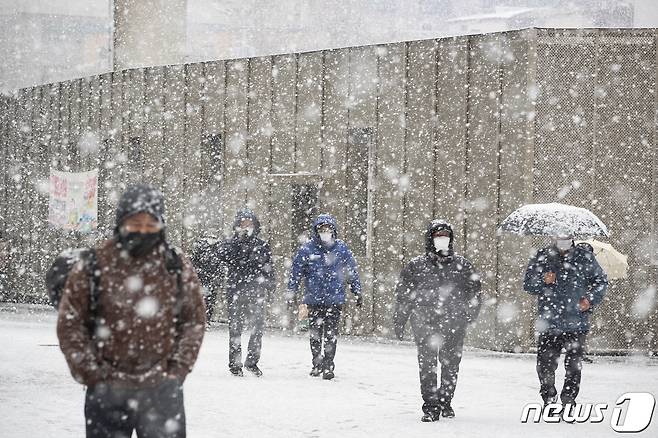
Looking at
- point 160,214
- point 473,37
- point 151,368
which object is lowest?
point 151,368

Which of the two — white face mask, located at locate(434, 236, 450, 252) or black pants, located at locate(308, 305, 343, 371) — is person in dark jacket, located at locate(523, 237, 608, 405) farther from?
black pants, located at locate(308, 305, 343, 371)

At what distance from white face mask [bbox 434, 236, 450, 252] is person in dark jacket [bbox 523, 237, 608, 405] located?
90cm

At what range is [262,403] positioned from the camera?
400 inches

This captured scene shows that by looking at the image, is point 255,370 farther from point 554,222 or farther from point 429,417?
point 554,222

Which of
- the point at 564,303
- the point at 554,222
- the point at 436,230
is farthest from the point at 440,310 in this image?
the point at 554,222

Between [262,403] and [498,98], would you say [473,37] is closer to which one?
[498,98]

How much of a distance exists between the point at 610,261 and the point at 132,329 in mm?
11012

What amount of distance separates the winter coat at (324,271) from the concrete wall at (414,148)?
437cm

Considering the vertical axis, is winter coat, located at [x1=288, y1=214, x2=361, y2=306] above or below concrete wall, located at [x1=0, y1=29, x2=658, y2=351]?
below

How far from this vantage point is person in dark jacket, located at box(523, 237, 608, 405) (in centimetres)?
946

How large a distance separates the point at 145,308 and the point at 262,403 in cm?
543

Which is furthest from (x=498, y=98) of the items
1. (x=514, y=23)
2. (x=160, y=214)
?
(x=514, y=23)

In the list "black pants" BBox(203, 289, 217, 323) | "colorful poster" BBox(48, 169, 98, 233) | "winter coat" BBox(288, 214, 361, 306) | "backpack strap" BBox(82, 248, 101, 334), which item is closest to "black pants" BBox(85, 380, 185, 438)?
"backpack strap" BBox(82, 248, 101, 334)

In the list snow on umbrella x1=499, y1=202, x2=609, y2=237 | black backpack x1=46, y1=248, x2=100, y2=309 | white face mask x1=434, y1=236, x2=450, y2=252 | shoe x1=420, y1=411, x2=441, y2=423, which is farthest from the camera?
snow on umbrella x1=499, y1=202, x2=609, y2=237
